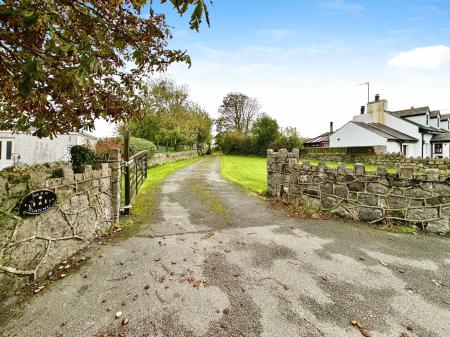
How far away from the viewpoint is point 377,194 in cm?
651

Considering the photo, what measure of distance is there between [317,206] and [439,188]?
3.13 meters

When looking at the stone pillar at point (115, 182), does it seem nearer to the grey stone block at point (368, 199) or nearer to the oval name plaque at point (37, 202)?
the oval name plaque at point (37, 202)

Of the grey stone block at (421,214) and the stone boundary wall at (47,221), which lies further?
the grey stone block at (421,214)

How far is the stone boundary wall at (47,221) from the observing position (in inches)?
128

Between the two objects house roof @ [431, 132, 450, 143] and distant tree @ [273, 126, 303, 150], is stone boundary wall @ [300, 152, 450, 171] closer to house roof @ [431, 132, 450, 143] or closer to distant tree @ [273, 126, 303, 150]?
distant tree @ [273, 126, 303, 150]

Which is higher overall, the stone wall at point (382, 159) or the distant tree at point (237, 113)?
the distant tree at point (237, 113)

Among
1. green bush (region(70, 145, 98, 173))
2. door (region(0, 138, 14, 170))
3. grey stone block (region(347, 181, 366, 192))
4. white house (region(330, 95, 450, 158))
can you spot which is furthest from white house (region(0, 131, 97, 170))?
white house (region(330, 95, 450, 158))

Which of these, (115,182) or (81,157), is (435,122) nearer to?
(115,182)

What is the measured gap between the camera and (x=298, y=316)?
292 centimetres

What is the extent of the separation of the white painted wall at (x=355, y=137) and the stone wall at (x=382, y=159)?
4936mm

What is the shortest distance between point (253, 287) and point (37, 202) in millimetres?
3721

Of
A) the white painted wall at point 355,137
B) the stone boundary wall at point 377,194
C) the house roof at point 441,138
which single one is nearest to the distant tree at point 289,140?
the white painted wall at point 355,137

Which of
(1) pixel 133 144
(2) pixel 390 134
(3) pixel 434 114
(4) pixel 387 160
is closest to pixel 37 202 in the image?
(1) pixel 133 144

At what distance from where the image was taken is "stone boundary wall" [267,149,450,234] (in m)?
5.83
